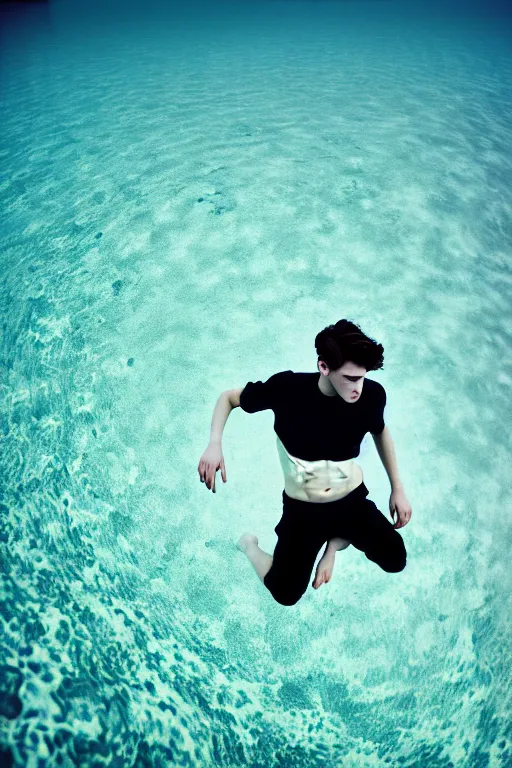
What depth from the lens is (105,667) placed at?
67.9 inches

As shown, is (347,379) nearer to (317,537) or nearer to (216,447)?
(216,447)

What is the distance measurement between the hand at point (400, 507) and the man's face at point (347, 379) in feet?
1.61

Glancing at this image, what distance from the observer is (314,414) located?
157cm

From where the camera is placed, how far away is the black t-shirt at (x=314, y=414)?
157cm

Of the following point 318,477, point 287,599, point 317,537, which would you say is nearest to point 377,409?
point 318,477

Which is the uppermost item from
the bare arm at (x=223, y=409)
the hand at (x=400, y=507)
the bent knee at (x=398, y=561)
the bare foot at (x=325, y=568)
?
the bare arm at (x=223, y=409)

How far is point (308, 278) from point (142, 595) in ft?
7.07

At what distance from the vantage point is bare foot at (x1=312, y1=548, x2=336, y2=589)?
177 centimetres

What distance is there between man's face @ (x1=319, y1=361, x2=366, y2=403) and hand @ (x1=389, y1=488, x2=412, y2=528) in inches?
19.3

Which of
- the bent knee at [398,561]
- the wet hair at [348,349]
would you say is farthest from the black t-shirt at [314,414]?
the bent knee at [398,561]

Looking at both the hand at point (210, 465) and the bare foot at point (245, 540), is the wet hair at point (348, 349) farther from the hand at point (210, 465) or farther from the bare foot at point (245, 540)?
the bare foot at point (245, 540)

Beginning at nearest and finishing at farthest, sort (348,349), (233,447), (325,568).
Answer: (348,349) < (325,568) < (233,447)

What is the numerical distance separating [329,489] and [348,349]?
1.93ft

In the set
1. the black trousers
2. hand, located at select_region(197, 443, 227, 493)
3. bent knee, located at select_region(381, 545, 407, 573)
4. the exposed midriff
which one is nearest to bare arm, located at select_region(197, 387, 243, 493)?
hand, located at select_region(197, 443, 227, 493)
